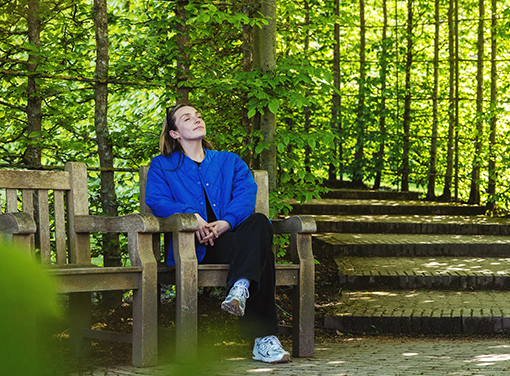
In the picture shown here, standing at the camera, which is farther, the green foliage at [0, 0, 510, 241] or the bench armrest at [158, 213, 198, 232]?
the green foliage at [0, 0, 510, 241]

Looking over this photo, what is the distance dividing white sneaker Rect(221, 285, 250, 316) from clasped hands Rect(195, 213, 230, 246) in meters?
0.43

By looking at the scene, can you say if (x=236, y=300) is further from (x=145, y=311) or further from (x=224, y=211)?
(x=224, y=211)

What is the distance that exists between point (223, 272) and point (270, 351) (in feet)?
1.53

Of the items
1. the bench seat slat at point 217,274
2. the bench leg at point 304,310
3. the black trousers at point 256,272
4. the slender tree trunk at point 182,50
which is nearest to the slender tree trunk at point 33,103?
the slender tree trunk at point 182,50

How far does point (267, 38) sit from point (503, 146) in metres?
5.90

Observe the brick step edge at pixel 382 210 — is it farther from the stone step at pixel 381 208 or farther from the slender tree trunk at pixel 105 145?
the slender tree trunk at pixel 105 145

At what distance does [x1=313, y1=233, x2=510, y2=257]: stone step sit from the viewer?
677 cm

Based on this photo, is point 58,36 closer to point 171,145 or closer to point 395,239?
point 171,145

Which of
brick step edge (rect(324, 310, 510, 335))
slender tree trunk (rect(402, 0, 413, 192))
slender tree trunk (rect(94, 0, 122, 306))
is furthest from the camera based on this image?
slender tree trunk (rect(402, 0, 413, 192))

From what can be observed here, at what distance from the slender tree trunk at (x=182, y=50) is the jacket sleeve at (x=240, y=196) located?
45.5 inches

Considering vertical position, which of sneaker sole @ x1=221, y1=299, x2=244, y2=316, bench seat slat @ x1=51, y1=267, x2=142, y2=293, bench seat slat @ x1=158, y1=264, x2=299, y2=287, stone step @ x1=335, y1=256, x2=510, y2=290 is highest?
bench seat slat @ x1=51, y1=267, x2=142, y2=293

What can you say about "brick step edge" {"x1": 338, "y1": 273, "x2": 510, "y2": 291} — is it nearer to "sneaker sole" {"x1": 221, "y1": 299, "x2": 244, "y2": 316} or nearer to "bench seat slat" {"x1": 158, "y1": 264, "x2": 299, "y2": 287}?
"bench seat slat" {"x1": 158, "y1": 264, "x2": 299, "y2": 287}

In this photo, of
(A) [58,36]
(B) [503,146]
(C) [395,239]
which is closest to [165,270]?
(A) [58,36]

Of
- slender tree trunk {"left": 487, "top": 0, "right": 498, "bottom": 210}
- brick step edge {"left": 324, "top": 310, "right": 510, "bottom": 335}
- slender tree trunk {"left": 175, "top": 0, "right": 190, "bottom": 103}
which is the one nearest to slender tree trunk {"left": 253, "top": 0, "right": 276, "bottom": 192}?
slender tree trunk {"left": 175, "top": 0, "right": 190, "bottom": 103}
